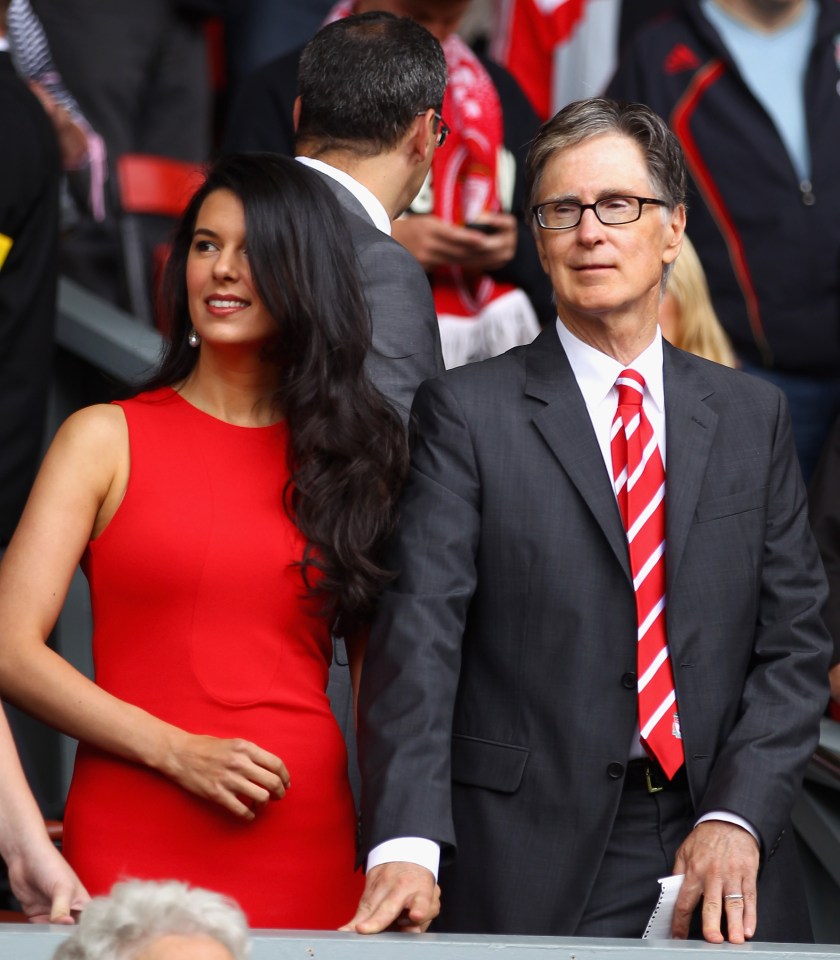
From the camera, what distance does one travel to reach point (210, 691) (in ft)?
8.24

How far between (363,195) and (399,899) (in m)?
1.38

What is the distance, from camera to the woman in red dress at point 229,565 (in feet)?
8.09

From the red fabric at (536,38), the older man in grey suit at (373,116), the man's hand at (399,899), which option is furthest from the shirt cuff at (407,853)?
the red fabric at (536,38)

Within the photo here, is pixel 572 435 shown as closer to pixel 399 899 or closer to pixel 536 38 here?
pixel 399 899

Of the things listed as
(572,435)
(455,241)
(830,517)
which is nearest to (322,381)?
(572,435)

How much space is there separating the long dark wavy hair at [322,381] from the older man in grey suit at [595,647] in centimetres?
6

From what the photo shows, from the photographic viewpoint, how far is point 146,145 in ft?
17.7

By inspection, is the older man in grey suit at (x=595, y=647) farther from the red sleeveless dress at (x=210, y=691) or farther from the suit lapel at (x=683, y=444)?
the red sleeveless dress at (x=210, y=691)

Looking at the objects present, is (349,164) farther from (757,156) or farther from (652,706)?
(757,156)

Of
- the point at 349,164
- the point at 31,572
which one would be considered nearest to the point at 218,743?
the point at 31,572

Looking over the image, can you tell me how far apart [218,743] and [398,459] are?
0.53 metres

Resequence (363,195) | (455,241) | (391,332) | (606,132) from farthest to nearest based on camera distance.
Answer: (455,241)
(363,195)
(391,332)
(606,132)

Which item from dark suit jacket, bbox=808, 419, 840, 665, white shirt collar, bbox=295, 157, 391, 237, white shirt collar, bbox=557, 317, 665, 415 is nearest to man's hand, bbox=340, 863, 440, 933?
white shirt collar, bbox=557, 317, 665, 415

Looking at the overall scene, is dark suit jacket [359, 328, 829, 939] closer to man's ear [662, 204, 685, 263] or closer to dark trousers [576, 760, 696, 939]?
dark trousers [576, 760, 696, 939]
